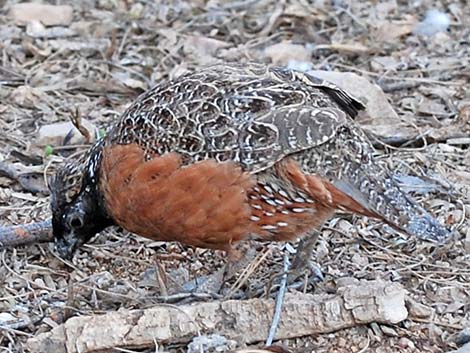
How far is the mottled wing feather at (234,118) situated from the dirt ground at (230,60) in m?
0.69

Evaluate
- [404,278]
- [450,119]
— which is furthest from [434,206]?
[450,119]

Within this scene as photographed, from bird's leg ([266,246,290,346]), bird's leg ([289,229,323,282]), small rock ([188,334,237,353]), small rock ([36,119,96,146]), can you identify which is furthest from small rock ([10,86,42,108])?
small rock ([188,334,237,353])

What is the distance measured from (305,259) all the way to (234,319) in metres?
0.69

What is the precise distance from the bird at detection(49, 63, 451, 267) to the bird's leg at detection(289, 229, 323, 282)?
0.23 meters

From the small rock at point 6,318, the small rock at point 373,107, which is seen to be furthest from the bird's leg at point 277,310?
the small rock at point 373,107

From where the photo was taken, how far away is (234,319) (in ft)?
16.3

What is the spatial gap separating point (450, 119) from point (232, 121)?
100 inches

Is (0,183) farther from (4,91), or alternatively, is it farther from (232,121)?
(232,121)

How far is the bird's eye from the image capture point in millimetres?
5539

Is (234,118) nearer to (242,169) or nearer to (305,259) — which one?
(242,169)

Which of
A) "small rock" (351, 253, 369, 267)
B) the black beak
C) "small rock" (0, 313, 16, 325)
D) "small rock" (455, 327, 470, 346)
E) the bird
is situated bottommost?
"small rock" (0, 313, 16, 325)

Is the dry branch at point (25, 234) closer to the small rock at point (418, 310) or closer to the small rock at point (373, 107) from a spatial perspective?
the small rock at point (418, 310)

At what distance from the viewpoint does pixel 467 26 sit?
8.55 metres

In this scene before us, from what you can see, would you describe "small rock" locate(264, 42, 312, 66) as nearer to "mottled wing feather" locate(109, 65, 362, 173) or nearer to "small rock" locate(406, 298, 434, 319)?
"mottled wing feather" locate(109, 65, 362, 173)
